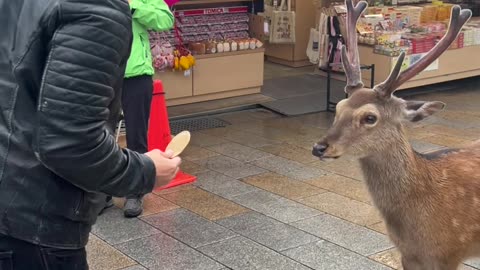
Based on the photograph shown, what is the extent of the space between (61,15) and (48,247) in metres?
0.72

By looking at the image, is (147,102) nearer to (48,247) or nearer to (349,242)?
(349,242)

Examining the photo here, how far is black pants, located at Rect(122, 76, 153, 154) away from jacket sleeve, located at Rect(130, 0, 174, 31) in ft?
1.46

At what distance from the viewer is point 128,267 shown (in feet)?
14.8

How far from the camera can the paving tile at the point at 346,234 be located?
4.77 meters

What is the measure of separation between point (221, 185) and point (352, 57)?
2.75m

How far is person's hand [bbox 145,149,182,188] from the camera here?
2.12 metres

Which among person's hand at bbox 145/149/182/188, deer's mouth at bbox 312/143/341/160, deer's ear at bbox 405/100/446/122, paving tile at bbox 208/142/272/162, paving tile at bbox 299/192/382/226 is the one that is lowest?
paving tile at bbox 299/192/382/226

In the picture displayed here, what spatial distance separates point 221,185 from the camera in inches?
244

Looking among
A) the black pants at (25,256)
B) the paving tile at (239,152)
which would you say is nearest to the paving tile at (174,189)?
the paving tile at (239,152)

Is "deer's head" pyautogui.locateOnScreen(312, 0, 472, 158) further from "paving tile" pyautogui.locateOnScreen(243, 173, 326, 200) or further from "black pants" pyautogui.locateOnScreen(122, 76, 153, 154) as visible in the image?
"paving tile" pyautogui.locateOnScreen(243, 173, 326, 200)

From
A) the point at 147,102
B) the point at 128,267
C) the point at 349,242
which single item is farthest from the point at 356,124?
the point at 147,102

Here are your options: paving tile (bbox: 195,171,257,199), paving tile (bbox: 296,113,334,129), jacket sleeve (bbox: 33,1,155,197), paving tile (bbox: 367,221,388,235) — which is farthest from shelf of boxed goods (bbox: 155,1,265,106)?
jacket sleeve (bbox: 33,1,155,197)

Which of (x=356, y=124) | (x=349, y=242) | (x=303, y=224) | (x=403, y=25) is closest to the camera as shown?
(x=356, y=124)

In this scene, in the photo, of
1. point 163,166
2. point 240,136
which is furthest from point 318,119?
point 163,166
